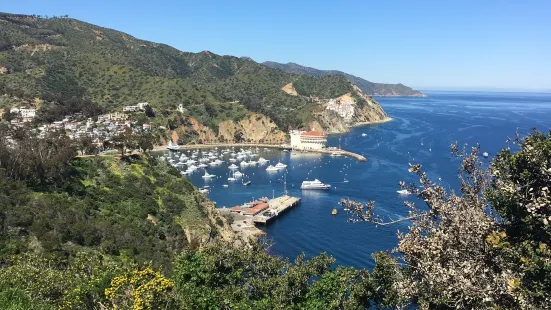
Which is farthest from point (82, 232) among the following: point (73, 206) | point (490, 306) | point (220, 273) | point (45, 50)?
point (45, 50)

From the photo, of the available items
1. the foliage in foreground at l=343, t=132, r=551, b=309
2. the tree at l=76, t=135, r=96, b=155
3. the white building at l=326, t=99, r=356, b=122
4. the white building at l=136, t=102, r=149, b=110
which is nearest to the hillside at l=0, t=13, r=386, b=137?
the white building at l=136, t=102, r=149, b=110

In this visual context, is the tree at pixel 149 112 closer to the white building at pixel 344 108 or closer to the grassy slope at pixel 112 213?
the grassy slope at pixel 112 213

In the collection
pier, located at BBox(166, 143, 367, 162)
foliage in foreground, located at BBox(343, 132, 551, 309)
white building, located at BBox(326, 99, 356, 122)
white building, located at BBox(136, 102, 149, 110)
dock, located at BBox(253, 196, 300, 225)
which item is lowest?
dock, located at BBox(253, 196, 300, 225)

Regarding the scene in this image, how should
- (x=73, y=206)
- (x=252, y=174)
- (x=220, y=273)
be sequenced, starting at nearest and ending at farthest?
(x=220, y=273), (x=73, y=206), (x=252, y=174)

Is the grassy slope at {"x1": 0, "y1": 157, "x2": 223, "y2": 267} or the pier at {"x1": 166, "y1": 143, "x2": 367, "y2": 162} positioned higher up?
the grassy slope at {"x1": 0, "y1": 157, "x2": 223, "y2": 267}

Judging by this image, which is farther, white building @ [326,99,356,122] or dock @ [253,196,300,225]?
white building @ [326,99,356,122]

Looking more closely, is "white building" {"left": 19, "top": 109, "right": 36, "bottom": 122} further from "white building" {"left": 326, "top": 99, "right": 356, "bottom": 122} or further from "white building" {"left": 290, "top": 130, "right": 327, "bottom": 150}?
"white building" {"left": 326, "top": 99, "right": 356, "bottom": 122}

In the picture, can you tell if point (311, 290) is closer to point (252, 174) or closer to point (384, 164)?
point (252, 174)
